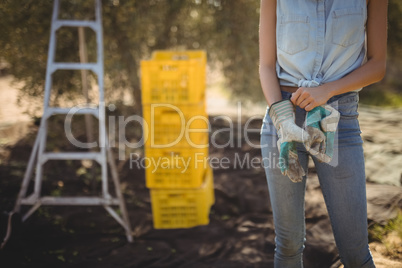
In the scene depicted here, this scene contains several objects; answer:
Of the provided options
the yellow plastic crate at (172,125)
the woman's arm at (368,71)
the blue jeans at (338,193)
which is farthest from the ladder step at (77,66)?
the woman's arm at (368,71)

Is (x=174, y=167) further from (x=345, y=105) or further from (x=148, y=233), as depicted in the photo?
(x=345, y=105)

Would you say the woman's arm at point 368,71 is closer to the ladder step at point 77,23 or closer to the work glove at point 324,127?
the work glove at point 324,127

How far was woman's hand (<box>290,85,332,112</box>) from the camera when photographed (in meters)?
1.75

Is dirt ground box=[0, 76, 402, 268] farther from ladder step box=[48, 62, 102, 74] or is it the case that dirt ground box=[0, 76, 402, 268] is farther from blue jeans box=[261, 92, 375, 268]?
ladder step box=[48, 62, 102, 74]

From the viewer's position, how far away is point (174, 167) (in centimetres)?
378

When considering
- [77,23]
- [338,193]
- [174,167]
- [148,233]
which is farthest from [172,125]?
[338,193]

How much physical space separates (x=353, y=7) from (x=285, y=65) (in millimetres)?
384

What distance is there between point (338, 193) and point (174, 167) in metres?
2.17

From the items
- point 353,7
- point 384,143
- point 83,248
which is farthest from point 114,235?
point 384,143

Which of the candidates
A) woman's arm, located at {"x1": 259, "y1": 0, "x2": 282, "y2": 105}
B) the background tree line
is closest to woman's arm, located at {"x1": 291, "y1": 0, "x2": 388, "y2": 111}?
woman's arm, located at {"x1": 259, "y1": 0, "x2": 282, "y2": 105}

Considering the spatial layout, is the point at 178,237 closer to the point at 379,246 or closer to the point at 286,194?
the point at 379,246

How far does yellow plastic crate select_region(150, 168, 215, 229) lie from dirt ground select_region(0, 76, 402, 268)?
100 mm

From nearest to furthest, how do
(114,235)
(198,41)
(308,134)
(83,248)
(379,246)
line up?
(308,134) → (379,246) → (83,248) → (114,235) → (198,41)

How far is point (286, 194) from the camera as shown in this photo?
6.13ft
